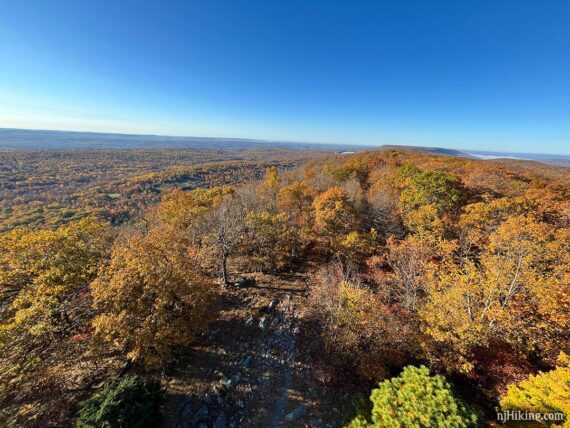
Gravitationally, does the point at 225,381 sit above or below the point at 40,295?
below

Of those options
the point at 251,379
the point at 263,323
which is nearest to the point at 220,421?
the point at 251,379

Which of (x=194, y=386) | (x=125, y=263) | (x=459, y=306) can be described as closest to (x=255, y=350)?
(x=194, y=386)

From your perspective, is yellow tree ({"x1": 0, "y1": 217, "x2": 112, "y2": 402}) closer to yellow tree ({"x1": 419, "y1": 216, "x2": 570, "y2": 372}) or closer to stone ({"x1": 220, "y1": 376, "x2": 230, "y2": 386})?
stone ({"x1": 220, "y1": 376, "x2": 230, "y2": 386})

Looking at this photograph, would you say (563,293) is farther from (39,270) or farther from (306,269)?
(39,270)

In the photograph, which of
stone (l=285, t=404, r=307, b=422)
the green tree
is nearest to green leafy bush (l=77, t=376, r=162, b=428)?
stone (l=285, t=404, r=307, b=422)

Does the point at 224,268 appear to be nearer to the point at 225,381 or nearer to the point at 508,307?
the point at 225,381

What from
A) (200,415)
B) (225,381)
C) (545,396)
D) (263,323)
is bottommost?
(200,415)
